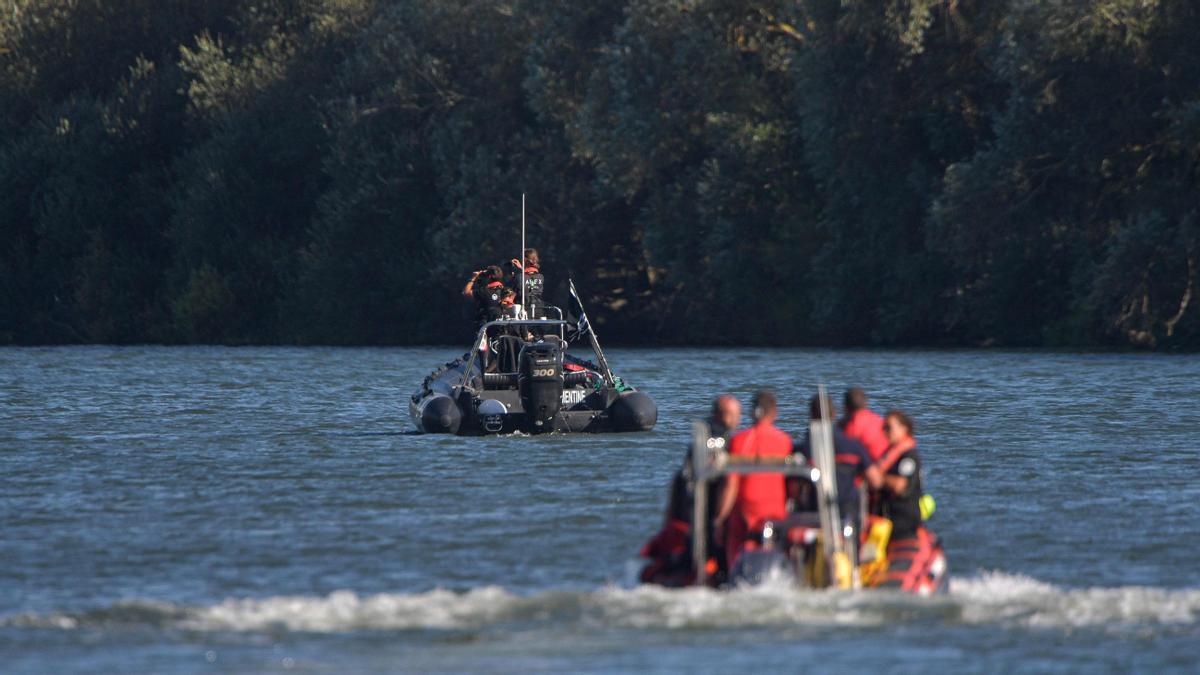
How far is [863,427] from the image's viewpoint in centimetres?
1600

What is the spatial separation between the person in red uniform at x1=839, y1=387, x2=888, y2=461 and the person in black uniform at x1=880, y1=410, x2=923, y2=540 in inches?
4.4

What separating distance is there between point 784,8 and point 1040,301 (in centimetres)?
1068

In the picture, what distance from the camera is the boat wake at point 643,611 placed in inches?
575

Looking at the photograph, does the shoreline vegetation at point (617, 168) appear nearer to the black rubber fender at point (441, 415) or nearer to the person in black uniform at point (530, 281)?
the person in black uniform at point (530, 281)

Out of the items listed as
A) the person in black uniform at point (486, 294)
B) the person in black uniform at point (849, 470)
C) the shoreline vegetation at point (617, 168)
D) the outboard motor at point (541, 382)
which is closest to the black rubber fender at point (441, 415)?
the outboard motor at point (541, 382)

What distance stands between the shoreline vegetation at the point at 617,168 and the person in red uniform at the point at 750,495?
36360mm

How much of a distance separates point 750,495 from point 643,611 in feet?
3.42

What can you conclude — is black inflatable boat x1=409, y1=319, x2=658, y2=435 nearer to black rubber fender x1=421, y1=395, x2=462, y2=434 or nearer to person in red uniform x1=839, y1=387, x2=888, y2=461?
black rubber fender x1=421, y1=395, x2=462, y2=434

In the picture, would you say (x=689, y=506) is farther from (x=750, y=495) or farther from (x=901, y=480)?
(x=901, y=480)

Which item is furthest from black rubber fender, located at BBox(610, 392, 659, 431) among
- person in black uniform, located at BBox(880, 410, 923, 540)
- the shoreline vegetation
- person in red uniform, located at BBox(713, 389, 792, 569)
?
the shoreline vegetation

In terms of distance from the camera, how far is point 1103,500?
74.3 feet

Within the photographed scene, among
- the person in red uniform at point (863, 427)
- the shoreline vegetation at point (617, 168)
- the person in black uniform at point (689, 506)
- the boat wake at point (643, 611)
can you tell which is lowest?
the boat wake at point (643, 611)

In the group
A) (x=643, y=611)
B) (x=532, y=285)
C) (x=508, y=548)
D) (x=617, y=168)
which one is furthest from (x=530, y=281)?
(x=617, y=168)

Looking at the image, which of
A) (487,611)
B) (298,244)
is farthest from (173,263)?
(487,611)
